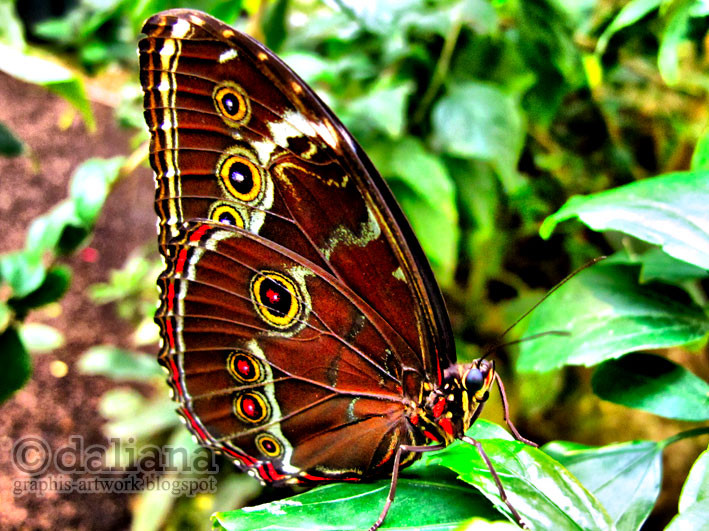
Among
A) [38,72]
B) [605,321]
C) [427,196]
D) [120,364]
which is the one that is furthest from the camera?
[120,364]

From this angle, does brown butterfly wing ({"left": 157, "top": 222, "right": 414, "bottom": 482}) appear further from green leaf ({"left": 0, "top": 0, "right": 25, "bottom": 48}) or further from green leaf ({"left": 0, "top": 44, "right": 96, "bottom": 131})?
green leaf ({"left": 0, "top": 0, "right": 25, "bottom": 48})

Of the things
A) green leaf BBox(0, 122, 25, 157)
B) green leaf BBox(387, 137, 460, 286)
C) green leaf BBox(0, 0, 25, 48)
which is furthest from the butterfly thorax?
green leaf BBox(0, 0, 25, 48)

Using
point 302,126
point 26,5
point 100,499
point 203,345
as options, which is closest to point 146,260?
point 100,499

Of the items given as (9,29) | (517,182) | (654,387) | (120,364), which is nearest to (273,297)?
(654,387)

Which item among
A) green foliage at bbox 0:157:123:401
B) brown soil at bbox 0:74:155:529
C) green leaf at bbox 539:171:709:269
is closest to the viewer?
green leaf at bbox 539:171:709:269

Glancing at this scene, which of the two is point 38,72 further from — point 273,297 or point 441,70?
point 441,70

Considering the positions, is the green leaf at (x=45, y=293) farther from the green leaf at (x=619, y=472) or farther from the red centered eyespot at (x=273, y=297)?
the green leaf at (x=619, y=472)

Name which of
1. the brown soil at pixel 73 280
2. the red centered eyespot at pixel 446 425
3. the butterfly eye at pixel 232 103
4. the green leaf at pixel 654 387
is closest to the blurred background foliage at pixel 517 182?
the green leaf at pixel 654 387
